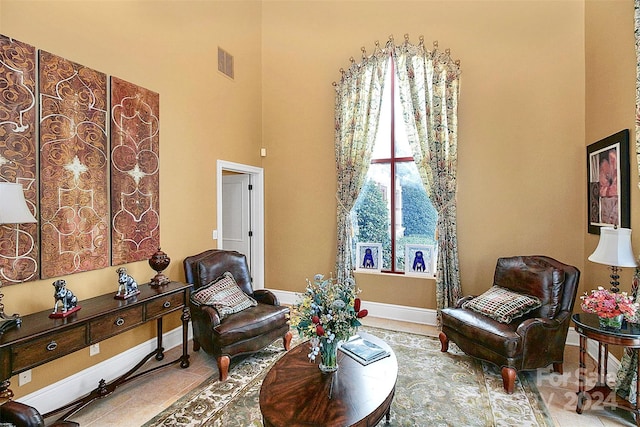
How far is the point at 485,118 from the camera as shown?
4.02m

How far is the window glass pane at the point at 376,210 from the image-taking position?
15.0 feet

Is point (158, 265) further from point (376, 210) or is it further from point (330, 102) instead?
point (330, 102)

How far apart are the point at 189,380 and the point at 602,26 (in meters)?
5.50

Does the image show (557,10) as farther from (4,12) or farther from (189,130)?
(4,12)

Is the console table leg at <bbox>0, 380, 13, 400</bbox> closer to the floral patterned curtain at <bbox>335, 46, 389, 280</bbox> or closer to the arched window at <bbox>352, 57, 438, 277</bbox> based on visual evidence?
the floral patterned curtain at <bbox>335, 46, 389, 280</bbox>

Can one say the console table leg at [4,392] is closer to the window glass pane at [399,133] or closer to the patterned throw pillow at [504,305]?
the patterned throw pillow at [504,305]

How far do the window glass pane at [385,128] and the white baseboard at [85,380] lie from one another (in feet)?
12.1

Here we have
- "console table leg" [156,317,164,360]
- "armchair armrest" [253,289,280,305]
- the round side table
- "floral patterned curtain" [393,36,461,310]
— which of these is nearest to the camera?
the round side table

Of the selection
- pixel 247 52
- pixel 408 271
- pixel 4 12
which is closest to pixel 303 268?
pixel 408 271

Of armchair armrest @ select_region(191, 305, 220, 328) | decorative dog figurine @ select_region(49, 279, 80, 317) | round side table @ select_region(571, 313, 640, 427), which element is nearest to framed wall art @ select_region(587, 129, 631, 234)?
round side table @ select_region(571, 313, 640, 427)

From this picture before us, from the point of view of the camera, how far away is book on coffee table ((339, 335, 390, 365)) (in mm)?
2350

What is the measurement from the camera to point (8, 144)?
226 centimetres

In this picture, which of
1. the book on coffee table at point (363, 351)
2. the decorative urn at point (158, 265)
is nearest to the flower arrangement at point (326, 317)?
the book on coffee table at point (363, 351)

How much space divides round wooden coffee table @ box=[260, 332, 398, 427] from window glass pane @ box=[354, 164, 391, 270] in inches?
93.3
